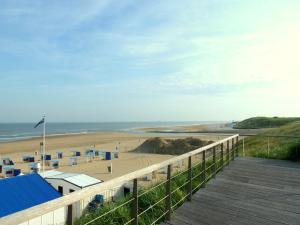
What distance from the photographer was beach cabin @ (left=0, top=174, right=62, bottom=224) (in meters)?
7.62

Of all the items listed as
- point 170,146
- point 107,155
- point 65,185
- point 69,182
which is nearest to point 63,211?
point 69,182

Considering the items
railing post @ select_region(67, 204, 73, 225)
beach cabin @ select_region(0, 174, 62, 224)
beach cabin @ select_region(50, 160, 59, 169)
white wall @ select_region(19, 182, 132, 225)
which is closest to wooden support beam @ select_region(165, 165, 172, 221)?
railing post @ select_region(67, 204, 73, 225)

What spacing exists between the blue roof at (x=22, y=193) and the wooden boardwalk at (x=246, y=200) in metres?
4.51

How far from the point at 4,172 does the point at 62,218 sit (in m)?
13.8

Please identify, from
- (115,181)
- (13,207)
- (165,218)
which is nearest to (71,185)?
(13,207)

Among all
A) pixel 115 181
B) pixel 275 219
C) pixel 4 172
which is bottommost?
pixel 4 172

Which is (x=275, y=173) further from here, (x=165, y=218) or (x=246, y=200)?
(x=165, y=218)

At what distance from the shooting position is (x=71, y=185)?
11641mm

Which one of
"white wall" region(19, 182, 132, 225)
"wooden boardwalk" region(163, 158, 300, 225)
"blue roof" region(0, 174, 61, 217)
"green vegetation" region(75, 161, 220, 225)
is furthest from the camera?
"white wall" region(19, 182, 132, 225)

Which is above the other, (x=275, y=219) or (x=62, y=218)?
(x=275, y=219)

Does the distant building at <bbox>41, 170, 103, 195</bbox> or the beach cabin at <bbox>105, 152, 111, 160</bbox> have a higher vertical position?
the distant building at <bbox>41, 170, 103, 195</bbox>

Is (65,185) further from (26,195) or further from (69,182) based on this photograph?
(26,195)

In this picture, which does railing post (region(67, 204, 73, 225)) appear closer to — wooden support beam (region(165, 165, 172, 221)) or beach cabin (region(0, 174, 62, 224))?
wooden support beam (region(165, 165, 172, 221))

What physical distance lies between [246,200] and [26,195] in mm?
5666
